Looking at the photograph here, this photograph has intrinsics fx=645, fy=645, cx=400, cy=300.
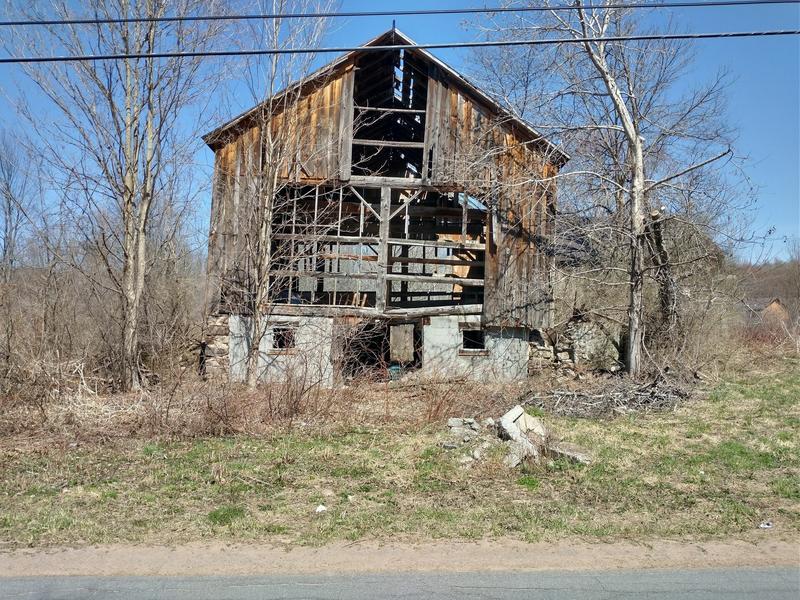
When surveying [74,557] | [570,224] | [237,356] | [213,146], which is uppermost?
[213,146]

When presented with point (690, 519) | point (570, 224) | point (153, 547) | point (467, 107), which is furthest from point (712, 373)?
point (153, 547)

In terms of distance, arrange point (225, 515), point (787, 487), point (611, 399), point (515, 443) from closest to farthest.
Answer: point (225, 515) < point (787, 487) < point (515, 443) < point (611, 399)

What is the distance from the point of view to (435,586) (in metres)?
4.87

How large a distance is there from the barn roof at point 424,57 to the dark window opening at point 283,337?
4.77 meters

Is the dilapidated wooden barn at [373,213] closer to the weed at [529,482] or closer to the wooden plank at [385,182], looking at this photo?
the wooden plank at [385,182]

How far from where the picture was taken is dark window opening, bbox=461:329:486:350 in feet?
55.3

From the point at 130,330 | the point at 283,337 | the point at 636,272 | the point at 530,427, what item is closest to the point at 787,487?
the point at 530,427

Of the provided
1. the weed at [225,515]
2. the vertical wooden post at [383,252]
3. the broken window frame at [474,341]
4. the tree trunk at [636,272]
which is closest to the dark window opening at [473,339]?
the broken window frame at [474,341]

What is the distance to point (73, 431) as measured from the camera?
378 inches

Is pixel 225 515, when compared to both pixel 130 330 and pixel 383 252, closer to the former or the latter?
pixel 130 330

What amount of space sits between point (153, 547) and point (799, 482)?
7063mm

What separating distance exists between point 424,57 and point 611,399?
9251mm

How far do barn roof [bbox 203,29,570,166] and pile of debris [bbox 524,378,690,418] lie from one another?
6.13 m

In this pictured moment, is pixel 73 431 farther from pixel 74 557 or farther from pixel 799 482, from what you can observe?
pixel 799 482
